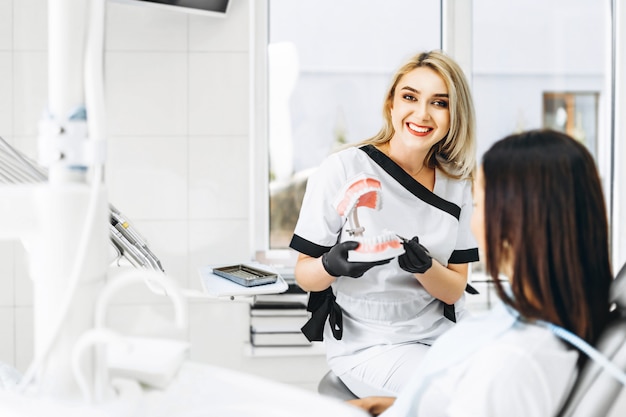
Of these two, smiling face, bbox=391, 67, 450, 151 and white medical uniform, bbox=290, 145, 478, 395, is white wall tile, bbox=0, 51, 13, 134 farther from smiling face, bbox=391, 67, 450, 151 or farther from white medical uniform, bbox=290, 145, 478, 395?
smiling face, bbox=391, 67, 450, 151

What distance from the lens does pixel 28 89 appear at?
2545mm

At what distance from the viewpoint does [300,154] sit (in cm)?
283

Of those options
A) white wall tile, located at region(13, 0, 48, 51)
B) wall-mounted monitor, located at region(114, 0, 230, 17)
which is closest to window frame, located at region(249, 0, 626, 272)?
wall-mounted monitor, located at region(114, 0, 230, 17)

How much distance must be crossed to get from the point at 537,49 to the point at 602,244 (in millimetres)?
2131

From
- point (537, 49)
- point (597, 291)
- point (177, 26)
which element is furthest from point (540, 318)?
point (537, 49)

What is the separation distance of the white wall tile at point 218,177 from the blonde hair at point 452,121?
827 millimetres

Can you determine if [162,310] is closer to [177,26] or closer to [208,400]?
[177,26]

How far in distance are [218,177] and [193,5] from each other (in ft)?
2.08

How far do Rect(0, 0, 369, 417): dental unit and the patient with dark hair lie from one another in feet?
1.08

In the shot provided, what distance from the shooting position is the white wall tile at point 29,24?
251cm

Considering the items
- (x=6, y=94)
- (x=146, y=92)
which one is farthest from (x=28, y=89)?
(x=146, y=92)

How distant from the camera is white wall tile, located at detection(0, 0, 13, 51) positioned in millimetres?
2512

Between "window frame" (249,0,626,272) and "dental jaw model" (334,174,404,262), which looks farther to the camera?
"window frame" (249,0,626,272)

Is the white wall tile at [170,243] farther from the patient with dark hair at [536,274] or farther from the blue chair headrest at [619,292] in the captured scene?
the blue chair headrest at [619,292]
